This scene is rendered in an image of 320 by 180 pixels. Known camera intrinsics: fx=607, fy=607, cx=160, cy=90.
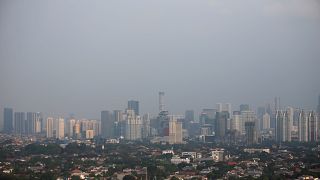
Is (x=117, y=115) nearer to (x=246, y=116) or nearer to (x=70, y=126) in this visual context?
(x=70, y=126)

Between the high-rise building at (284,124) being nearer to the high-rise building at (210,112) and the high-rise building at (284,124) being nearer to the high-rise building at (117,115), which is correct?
the high-rise building at (210,112)

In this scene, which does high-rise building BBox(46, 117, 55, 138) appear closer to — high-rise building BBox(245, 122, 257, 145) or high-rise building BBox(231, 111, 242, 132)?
high-rise building BBox(231, 111, 242, 132)

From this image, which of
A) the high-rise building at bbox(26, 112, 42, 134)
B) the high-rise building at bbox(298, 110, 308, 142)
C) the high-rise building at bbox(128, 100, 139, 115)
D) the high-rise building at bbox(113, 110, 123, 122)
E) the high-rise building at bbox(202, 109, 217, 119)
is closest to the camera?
the high-rise building at bbox(298, 110, 308, 142)

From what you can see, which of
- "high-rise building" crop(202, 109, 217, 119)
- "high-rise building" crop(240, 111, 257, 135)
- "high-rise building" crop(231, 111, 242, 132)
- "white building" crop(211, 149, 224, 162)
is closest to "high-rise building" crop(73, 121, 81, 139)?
"high-rise building" crop(202, 109, 217, 119)

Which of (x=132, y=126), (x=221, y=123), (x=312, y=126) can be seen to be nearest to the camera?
(x=312, y=126)

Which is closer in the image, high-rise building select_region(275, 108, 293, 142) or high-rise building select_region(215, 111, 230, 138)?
high-rise building select_region(275, 108, 293, 142)

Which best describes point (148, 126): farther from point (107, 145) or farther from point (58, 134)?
point (107, 145)

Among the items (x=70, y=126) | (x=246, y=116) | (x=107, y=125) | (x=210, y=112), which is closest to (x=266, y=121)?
(x=246, y=116)
